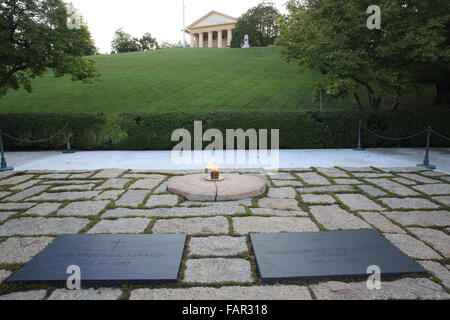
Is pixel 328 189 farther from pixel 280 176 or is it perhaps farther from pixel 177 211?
pixel 177 211

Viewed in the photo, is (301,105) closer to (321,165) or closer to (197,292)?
(321,165)

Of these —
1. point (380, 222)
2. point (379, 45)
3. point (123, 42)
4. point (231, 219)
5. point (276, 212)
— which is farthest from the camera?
point (123, 42)

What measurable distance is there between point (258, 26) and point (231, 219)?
56196 mm

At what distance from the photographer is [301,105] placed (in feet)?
63.0

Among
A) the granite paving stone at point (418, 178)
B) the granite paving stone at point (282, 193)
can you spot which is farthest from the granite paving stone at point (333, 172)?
the granite paving stone at point (282, 193)

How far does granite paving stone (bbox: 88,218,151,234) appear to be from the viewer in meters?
4.11

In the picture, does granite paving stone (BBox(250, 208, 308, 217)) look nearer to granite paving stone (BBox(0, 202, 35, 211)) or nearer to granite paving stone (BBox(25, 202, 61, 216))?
granite paving stone (BBox(25, 202, 61, 216))

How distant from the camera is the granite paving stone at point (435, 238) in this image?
356cm

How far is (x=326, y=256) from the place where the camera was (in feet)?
10.6

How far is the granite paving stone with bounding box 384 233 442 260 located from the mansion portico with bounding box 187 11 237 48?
7179 centimetres

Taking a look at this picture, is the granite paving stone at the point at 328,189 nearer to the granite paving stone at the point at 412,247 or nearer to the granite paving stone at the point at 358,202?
the granite paving stone at the point at 358,202

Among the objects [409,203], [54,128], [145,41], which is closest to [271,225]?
[409,203]
